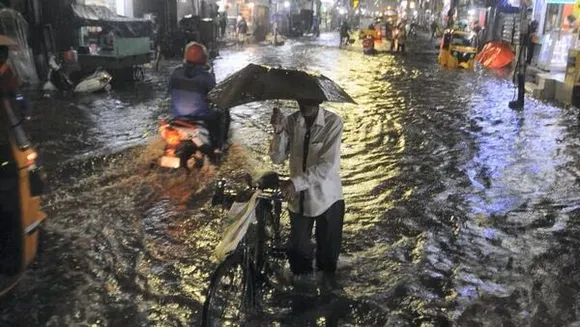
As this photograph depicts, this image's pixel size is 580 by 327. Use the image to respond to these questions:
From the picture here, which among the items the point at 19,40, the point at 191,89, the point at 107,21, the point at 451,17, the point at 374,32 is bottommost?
the point at 374,32

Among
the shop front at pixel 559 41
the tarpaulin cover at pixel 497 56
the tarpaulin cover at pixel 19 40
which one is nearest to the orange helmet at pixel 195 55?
the tarpaulin cover at pixel 19 40

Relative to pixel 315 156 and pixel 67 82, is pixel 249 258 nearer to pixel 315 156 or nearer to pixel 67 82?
pixel 315 156

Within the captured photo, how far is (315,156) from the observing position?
14.5 feet

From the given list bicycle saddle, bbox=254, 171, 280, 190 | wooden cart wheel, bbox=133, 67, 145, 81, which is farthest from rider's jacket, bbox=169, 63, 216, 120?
wooden cart wheel, bbox=133, 67, 145, 81

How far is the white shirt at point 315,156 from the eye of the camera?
169 inches

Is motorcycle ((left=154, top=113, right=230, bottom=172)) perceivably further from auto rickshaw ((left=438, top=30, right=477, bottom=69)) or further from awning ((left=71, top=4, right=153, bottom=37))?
auto rickshaw ((left=438, top=30, right=477, bottom=69))

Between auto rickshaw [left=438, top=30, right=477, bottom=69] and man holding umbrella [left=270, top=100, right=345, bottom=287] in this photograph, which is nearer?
man holding umbrella [left=270, top=100, right=345, bottom=287]

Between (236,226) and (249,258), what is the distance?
1.50 feet

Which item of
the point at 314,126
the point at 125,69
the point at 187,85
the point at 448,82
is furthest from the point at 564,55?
the point at 314,126

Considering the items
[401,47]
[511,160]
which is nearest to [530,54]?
[401,47]

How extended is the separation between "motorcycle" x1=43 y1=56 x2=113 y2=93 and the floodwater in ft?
7.43

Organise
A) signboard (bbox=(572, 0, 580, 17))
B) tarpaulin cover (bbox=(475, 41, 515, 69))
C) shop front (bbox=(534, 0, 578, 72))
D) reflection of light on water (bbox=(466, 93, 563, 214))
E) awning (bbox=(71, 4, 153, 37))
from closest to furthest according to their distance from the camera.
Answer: reflection of light on water (bbox=(466, 93, 563, 214))
awning (bbox=(71, 4, 153, 37))
signboard (bbox=(572, 0, 580, 17))
shop front (bbox=(534, 0, 578, 72))
tarpaulin cover (bbox=(475, 41, 515, 69))

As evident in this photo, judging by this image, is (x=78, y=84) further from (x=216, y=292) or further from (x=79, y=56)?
(x=216, y=292)

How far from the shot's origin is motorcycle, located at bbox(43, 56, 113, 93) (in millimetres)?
15031
